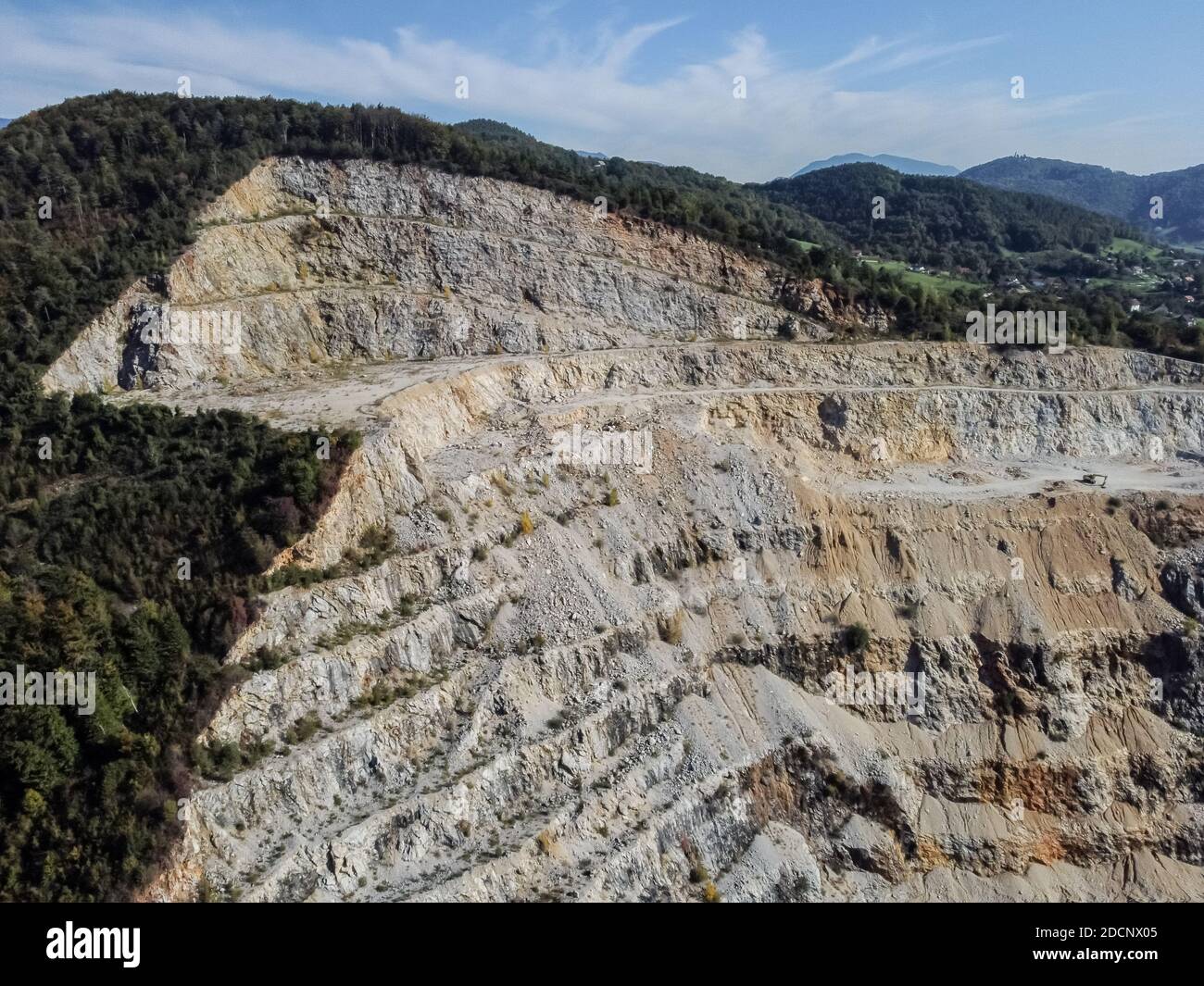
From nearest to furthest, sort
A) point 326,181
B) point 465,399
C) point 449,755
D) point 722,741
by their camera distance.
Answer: point 449,755 < point 722,741 < point 465,399 < point 326,181

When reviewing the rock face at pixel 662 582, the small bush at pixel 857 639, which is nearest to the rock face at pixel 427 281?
the rock face at pixel 662 582

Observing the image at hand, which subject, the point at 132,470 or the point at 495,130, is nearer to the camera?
the point at 132,470

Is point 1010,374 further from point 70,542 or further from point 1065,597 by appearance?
point 70,542

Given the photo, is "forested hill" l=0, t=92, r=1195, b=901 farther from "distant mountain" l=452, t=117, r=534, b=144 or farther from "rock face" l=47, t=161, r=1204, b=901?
"distant mountain" l=452, t=117, r=534, b=144

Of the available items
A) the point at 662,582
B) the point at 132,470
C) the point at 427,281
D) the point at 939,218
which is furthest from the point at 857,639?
the point at 939,218

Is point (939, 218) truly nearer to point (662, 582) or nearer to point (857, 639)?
point (857, 639)

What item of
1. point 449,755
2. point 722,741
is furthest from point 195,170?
point 722,741
